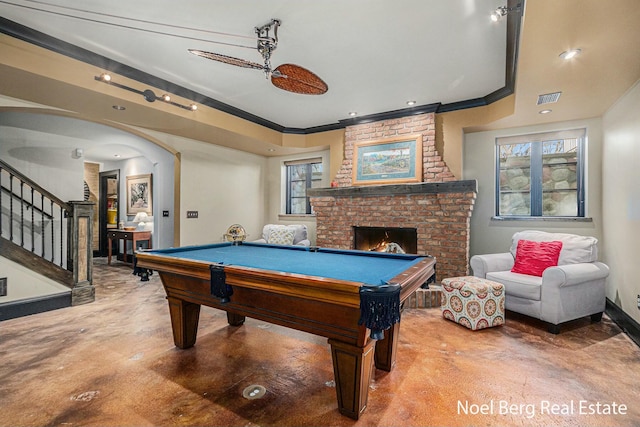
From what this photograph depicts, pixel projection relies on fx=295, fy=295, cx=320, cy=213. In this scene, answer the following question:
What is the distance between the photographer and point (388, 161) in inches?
185

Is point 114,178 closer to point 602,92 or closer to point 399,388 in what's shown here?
point 399,388

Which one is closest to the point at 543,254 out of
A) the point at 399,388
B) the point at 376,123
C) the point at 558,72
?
the point at 558,72

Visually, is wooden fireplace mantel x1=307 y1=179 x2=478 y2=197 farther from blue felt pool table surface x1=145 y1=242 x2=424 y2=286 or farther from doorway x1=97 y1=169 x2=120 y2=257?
doorway x1=97 y1=169 x2=120 y2=257

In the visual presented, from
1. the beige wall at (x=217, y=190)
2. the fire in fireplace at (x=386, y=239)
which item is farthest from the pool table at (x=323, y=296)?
the beige wall at (x=217, y=190)

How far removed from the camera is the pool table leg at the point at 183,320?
7.65ft

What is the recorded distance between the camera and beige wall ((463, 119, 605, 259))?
3.73m

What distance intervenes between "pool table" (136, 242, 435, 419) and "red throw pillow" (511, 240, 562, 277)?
74.0 inches

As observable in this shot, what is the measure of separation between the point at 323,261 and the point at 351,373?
827mm

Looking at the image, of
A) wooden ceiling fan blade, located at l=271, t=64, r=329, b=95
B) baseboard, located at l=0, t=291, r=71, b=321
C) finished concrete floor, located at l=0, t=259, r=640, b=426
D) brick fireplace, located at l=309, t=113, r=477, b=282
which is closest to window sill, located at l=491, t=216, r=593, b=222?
brick fireplace, located at l=309, t=113, r=477, b=282

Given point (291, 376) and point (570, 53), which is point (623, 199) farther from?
point (291, 376)

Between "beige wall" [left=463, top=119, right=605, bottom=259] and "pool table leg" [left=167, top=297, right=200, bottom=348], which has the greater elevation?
"beige wall" [left=463, top=119, right=605, bottom=259]

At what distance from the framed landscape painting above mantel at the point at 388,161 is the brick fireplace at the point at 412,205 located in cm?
10

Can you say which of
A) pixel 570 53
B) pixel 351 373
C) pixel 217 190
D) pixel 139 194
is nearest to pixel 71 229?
pixel 217 190

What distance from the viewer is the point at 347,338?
4.93 feet
